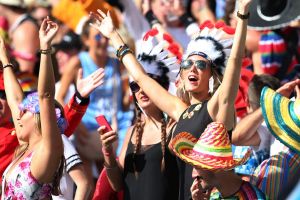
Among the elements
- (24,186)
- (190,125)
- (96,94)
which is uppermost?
(96,94)

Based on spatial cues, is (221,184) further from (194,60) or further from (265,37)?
(265,37)

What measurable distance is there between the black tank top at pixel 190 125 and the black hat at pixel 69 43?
4.44m

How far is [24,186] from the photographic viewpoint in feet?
16.3

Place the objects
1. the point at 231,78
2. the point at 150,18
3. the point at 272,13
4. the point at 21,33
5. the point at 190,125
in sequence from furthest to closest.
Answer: the point at 21,33 < the point at 150,18 < the point at 272,13 < the point at 190,125 < the point at 231,78

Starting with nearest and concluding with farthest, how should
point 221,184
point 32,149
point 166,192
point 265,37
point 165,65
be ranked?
1. point 221,184
2. point 32,149
3. point 166,192
4. point 165,65
5. point 265,37

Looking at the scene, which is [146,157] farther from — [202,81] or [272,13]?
[272,13]

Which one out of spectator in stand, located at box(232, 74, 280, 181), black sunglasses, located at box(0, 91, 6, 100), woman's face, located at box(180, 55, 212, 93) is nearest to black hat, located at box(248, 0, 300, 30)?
spectator in stand, located at box(232, 74, 280, 181)

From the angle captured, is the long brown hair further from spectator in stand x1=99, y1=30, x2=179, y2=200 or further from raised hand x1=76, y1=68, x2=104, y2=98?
raised hand x1=76, y1=68, x2=104, y2=98

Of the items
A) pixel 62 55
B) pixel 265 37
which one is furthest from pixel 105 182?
pixel 62 55

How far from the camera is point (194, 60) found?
536 cm

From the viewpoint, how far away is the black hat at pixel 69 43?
9.52 meters

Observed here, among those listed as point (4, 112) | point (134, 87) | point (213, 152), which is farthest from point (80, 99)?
point (213, 152)

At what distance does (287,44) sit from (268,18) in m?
0.74

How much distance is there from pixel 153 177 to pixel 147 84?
0.58 meters
